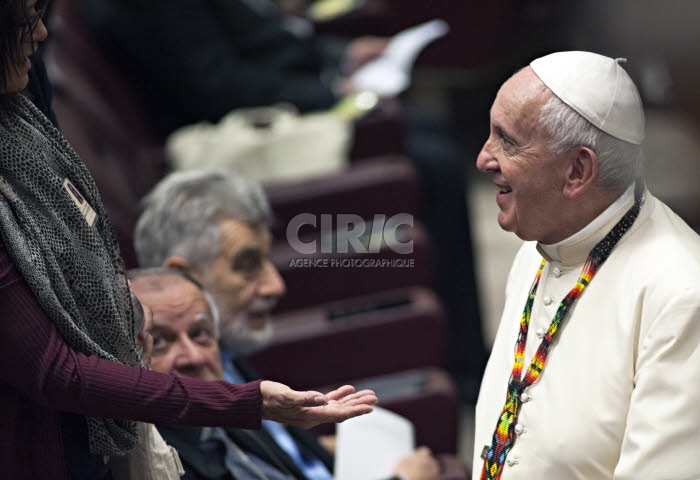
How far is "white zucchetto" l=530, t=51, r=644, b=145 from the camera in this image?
1313 millimetres

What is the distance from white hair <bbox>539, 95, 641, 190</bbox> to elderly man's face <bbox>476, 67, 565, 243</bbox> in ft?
0.04

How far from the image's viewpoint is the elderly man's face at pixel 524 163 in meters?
1.35

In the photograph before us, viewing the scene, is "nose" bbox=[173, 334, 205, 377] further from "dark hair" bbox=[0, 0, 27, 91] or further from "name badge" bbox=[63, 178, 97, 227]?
"dark hair" bbox=[0, 0, 27, 91]

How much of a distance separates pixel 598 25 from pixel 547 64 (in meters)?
2.94

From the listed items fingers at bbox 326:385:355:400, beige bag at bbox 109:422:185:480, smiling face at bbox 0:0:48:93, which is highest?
smiling face at bbox 0:0:48:93

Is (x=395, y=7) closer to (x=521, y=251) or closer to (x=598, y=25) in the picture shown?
(x=598, y=25)

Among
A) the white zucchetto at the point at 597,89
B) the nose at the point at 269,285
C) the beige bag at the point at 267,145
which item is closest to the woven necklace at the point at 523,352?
the white zucchetto at the point at 597,89

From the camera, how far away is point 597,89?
4.33 ft

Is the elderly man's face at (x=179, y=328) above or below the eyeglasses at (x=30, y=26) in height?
below

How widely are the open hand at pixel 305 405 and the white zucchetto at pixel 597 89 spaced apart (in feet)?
1.55

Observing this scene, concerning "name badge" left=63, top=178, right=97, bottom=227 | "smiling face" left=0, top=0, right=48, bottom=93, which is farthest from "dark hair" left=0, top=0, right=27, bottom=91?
"name badge" left=63, top=178, right=97, bottom=227

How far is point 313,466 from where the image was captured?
6.63 ft

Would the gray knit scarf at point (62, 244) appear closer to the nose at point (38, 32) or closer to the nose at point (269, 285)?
the nose at point (38, 32)

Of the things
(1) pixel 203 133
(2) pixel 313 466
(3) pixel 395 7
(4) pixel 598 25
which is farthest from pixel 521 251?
(3) pixel 395 7
